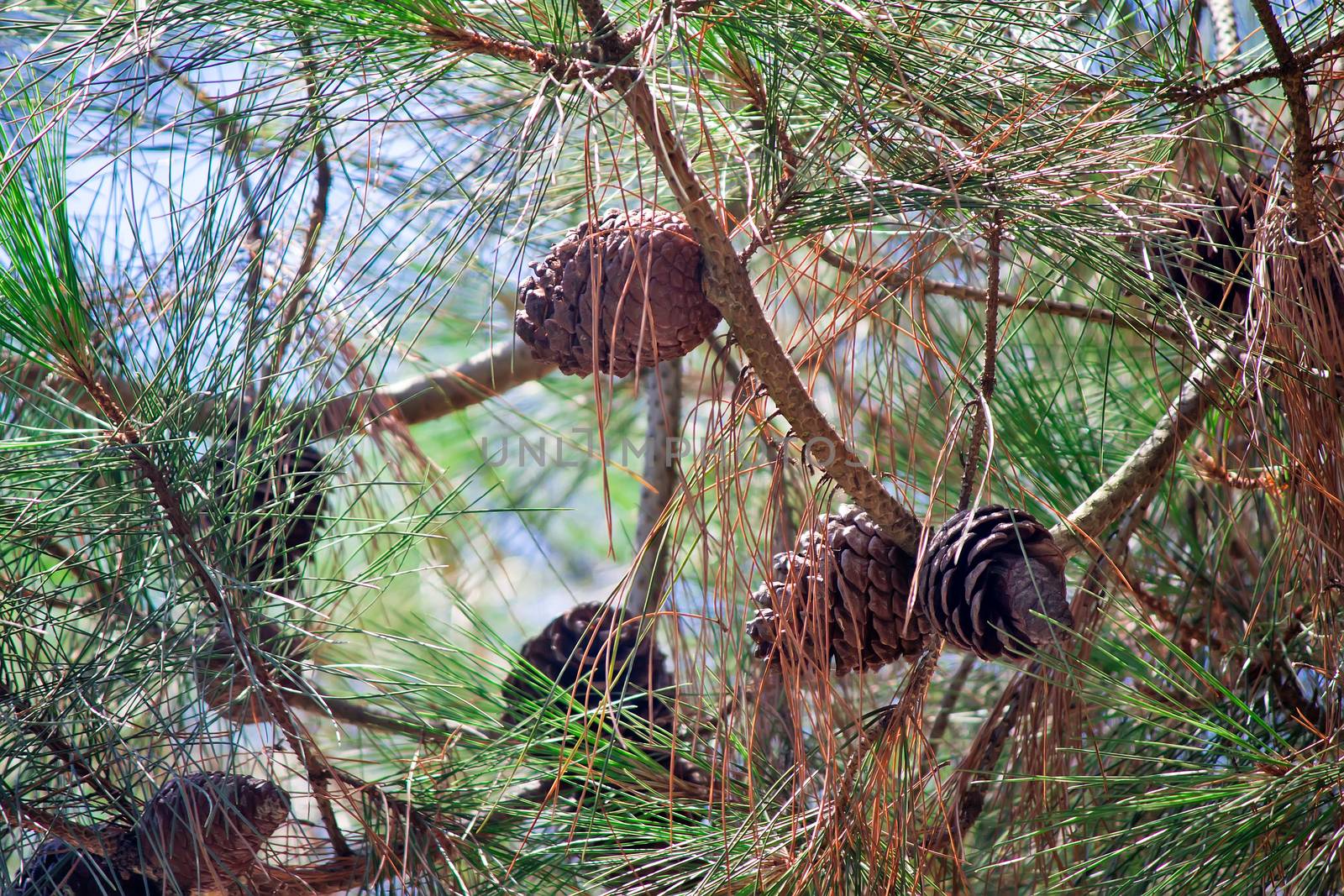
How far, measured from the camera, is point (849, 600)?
65 centimetres

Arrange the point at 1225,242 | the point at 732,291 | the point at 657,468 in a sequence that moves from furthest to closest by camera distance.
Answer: the point at 657,468 → the point at 1225,242 → the point at 732,291

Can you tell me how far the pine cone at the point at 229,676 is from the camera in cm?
65

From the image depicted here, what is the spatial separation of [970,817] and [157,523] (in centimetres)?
60

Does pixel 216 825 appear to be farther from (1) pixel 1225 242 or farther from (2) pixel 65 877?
(1) pixel 1225 242

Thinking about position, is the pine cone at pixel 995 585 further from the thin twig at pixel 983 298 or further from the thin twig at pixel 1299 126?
the thin twig at pixel 1299 126

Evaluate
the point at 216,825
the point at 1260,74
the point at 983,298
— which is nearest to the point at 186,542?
the point at 216,825

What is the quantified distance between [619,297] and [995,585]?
0.84ft

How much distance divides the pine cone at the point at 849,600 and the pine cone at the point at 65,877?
438 millimetres

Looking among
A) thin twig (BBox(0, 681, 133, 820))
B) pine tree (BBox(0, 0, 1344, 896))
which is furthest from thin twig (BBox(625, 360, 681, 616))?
thin twig (BBox(0, 681, 133, 820))

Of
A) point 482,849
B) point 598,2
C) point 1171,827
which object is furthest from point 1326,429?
point 482,849

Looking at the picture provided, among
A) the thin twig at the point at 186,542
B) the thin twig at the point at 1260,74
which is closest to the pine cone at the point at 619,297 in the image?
the thin twig at the point at 186,542

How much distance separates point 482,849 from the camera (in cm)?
80

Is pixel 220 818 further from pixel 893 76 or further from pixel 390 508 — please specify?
pixel 390 508

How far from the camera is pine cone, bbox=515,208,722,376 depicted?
23.7 inches
